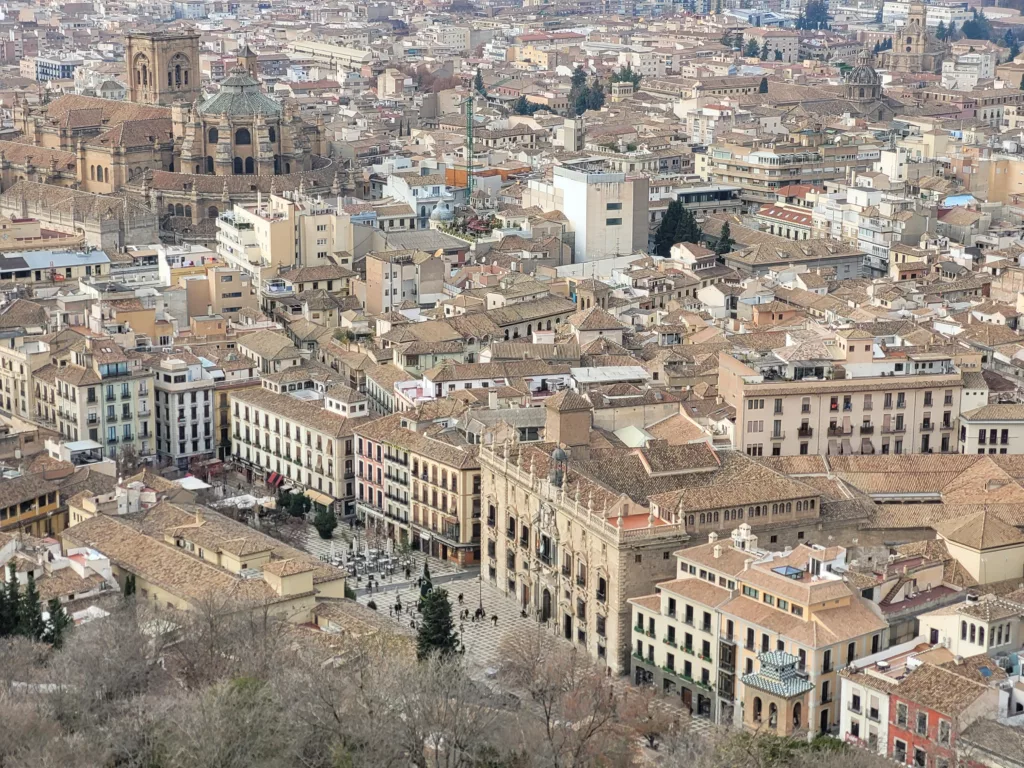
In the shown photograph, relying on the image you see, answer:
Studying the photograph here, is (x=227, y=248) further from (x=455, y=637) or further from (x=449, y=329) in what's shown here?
(x=455, y=637)

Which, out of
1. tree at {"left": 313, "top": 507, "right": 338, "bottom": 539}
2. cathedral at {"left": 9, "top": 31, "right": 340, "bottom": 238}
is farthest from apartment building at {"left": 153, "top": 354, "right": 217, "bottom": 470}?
cathedral at {"left": 9, "top": 31, "right": 340, "bottom": 238}

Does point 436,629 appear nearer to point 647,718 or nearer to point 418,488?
point 647,718

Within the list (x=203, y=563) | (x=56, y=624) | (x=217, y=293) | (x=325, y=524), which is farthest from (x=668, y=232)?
(x=56, y=624)

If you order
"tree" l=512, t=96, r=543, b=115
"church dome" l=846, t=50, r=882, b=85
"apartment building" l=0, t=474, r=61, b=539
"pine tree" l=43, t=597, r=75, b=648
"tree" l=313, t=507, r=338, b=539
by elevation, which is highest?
"church dome" l=846, t=50, r=882, b=85

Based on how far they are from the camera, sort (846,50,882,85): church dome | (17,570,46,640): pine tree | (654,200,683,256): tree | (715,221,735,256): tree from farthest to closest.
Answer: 1. (846,50,882,85): church dome
2. (654,200,683,256): tree
3. (715,221,735,256): tree
4. (17,570,46,640): pine tree

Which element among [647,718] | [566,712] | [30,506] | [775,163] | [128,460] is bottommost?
[128,460]

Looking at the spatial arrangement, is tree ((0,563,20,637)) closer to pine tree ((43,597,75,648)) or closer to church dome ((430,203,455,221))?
pine tree ((43,597,75,648))

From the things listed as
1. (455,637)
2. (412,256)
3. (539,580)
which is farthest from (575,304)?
(455,637)
